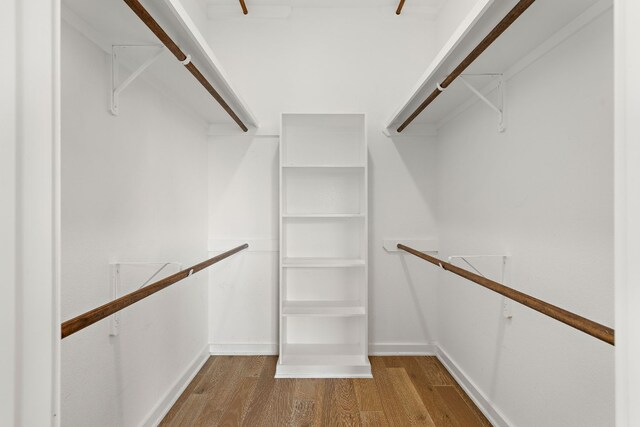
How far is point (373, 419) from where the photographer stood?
5.80 ft

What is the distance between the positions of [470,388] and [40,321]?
6.77 ft

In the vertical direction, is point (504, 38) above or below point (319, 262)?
above

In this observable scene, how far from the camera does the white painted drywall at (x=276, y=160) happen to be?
259 cm

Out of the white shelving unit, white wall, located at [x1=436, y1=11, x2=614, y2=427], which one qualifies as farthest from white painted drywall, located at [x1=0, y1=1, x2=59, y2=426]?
the white shelving unit

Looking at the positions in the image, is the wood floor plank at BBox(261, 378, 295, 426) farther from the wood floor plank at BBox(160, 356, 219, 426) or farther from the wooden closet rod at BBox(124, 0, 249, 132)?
the wooden closet rod at BBox(124, 0, 249, 132)

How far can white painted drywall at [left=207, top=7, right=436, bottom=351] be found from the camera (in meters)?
2.59

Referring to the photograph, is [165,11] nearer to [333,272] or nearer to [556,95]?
[556,95]

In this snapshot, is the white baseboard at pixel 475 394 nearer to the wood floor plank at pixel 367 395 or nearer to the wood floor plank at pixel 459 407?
the wood floor plank at pixel 459 407

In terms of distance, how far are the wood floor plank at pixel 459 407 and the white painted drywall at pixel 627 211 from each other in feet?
4.86

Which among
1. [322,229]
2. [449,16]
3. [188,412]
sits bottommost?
[188,412]

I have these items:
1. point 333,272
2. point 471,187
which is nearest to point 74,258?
point 333,272

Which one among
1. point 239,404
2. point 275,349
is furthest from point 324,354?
point 239,404

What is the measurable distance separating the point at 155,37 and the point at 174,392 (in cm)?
169

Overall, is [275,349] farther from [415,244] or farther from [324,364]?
[415,244]
